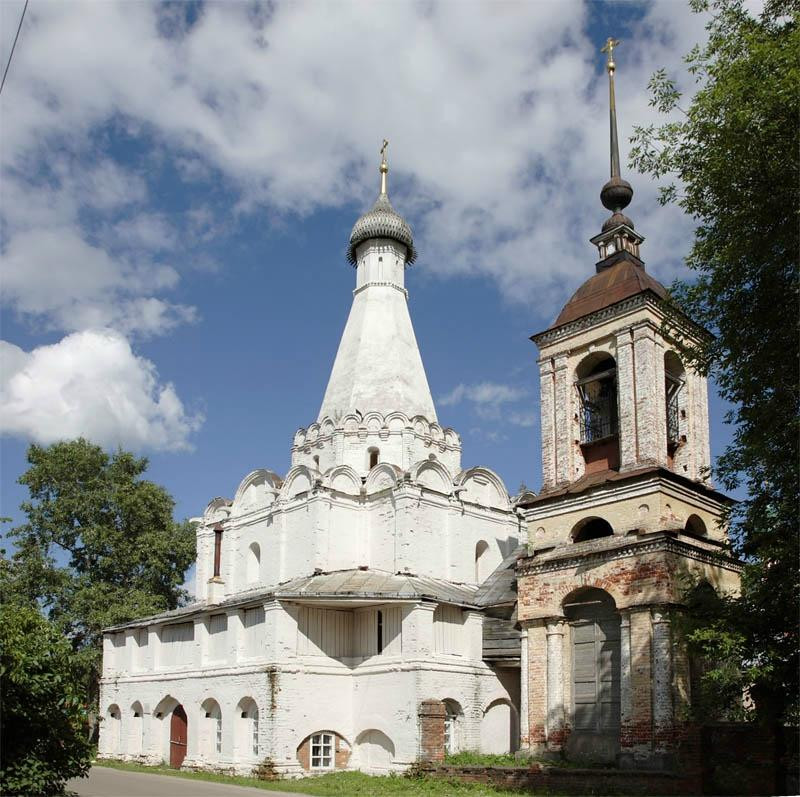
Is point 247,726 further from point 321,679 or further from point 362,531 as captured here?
point 362,531

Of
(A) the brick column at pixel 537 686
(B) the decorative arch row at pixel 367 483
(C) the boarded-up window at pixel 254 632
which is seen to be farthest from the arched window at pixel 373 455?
(A) the brick column at pixel 537 686

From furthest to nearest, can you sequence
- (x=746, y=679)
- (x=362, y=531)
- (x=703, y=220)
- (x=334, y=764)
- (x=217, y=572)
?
1. (x=217, y=572)
2. (x=362, y=531)
3. (x=334, y=764)
4. (x=703, y=220)
5. (x=746, y=679)

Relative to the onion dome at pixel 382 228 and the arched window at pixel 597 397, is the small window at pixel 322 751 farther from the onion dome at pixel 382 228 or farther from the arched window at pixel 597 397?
the onion dome at pixel 382 228

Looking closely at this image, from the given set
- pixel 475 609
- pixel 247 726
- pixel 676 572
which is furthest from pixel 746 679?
pixel 247 726

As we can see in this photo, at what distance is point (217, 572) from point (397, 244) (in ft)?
42.0

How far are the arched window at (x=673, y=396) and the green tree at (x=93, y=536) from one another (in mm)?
21168

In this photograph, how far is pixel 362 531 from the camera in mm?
25891

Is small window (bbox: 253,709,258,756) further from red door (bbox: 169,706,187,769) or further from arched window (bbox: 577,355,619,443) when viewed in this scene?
arched window (bbox: 577,355,619,443)

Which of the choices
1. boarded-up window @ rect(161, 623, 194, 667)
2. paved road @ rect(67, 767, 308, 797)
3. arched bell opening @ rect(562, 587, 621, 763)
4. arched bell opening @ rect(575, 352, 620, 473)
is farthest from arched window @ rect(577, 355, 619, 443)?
boarded-up window @ rect(161, 623, 194, 667)

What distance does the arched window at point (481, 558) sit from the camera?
2708 cm

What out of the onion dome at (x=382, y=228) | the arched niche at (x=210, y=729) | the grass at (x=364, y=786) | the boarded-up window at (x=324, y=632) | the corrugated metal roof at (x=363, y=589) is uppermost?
the onion dome at (x=382, y=228)

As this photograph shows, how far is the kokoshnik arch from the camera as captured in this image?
18.5 metres

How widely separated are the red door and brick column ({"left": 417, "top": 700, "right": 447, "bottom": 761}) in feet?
25.4

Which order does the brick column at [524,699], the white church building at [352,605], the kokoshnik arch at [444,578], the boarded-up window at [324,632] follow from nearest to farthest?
1. the kokoshnik arch at [444,578]
2. the brick column at [524,699]
3. the white church building at [352,605]
4. the boarded-up window at [324,632]
